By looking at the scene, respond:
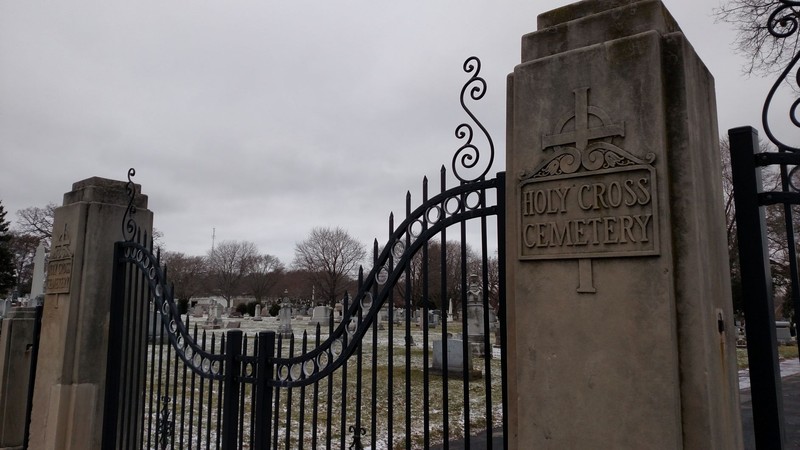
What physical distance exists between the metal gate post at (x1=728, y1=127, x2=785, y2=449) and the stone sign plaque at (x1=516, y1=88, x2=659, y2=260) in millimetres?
587

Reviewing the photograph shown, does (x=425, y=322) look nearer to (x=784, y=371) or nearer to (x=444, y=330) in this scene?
(x=444, y=330)

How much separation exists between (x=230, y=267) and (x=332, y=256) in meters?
34.7

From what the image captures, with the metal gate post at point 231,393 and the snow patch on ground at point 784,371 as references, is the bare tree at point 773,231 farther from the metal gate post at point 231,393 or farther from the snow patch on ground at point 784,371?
the metal gate post at point 231,393

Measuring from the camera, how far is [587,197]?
7.31 feet

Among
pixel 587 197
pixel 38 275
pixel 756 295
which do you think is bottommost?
pixel 756 295

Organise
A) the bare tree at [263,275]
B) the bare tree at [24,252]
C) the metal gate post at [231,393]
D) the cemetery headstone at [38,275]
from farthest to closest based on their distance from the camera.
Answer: the bare tree at [263,275] → the bare tree at [24,252] → the cemetery headstone at [38,275] → the metal gate post at [231,393]

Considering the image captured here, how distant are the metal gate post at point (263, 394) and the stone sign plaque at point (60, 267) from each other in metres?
2.36

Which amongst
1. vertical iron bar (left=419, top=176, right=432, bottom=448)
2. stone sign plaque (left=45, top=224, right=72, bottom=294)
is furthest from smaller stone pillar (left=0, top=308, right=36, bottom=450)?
vertical iron bar (left=419, top=176, right=432, bottom=448)

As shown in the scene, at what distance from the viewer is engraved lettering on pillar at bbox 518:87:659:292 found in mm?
2109

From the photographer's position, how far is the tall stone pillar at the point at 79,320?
466 cm

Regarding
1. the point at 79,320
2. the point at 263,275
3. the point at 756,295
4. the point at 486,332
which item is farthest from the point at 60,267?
the point at 263,275

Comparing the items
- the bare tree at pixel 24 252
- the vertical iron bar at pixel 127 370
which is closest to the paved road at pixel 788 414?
the vertical iron bar at pixel 127 370

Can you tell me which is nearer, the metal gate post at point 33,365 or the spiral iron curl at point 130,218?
the spiral iron curl at point 130,218

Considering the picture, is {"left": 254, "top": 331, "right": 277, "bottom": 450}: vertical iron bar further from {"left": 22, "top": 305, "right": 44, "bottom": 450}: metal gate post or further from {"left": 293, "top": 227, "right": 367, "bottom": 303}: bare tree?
{"left": 293, "top": 227, "right": 367, "bottom": 303}: bare tree
